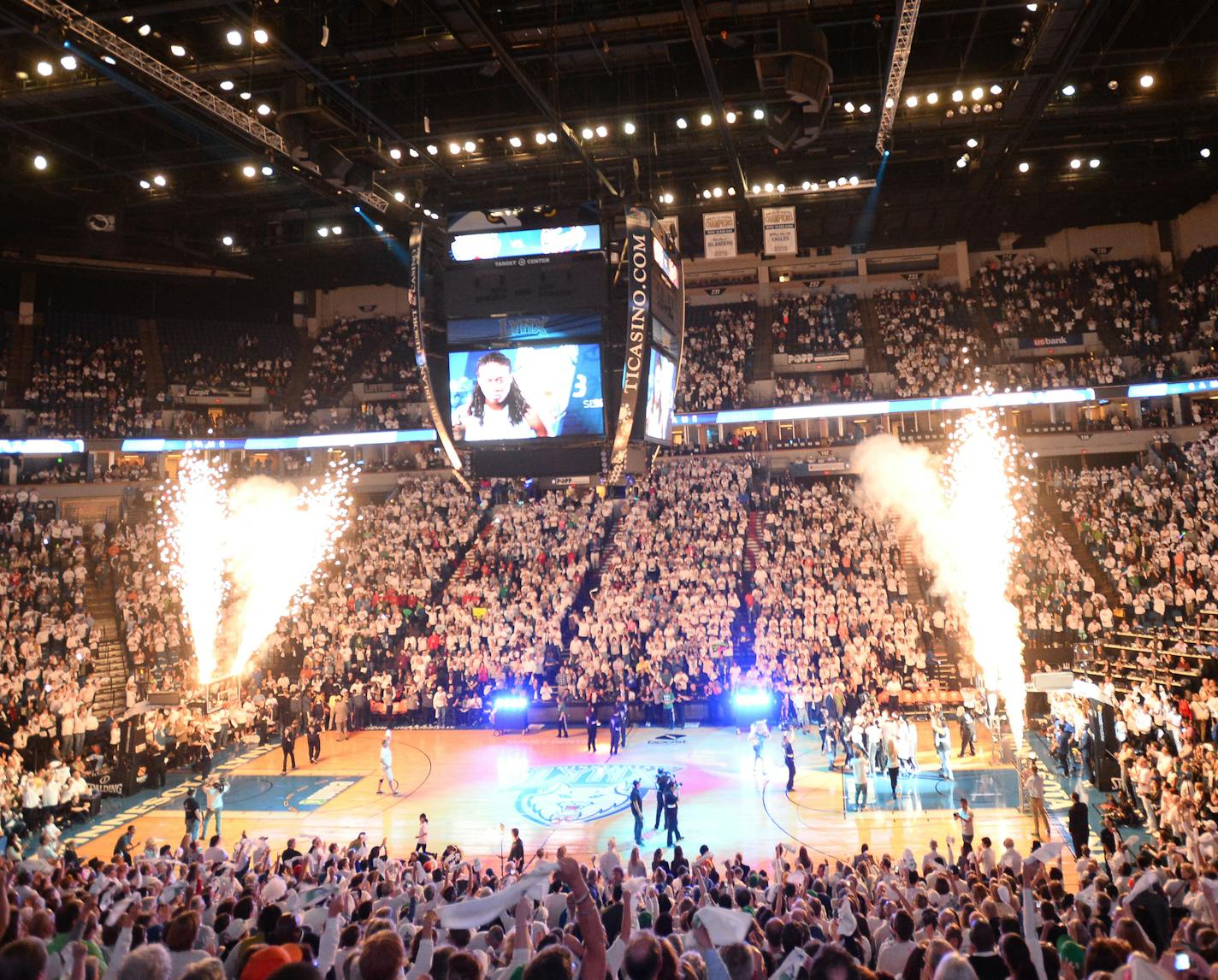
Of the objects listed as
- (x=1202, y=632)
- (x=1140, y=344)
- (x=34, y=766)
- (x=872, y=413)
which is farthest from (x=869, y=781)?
(x=1140, y=344)

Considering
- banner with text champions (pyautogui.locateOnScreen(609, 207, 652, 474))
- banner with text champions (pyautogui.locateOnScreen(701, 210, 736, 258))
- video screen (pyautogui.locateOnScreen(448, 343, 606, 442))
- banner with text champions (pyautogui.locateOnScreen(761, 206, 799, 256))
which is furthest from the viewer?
banner with text champions (pyautogui.locateOnScreen(761, 206, 799, 256))

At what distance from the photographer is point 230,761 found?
22.6m

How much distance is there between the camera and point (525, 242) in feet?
39.7

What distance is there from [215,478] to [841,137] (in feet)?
92.9

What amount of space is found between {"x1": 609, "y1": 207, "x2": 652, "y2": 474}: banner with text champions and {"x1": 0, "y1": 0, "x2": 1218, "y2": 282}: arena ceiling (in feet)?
2.74

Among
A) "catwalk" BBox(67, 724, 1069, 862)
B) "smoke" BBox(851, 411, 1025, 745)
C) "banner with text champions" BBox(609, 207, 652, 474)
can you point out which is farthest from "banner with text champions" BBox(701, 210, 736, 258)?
"smoke" BBox(851, 411, 1025, 745)

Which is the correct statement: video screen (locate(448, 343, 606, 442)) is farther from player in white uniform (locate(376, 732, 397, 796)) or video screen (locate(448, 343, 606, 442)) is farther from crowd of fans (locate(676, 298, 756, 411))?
crowd of fans (locate(676, 298, 756, 411))

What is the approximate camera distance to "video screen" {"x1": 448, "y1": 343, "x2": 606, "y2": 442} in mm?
11898

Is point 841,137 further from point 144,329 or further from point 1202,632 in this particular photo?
point 144,329

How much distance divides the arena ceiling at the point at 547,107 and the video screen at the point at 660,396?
2.30m

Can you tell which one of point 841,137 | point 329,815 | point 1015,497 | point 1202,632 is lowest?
point 329,815

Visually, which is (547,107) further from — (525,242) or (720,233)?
(525,242)

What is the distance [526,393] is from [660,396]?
1.94 metres

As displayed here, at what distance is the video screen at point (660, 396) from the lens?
12031 mm
